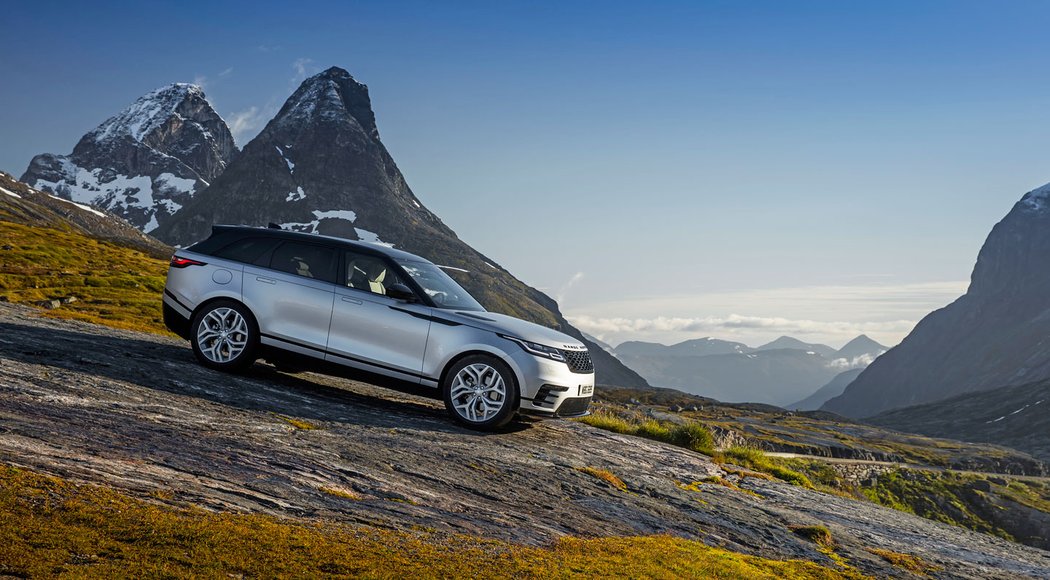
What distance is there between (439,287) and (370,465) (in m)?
4.31

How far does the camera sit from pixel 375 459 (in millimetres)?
7133

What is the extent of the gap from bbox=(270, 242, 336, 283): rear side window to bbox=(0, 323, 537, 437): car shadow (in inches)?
69.4

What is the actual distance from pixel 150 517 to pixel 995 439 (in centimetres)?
21734

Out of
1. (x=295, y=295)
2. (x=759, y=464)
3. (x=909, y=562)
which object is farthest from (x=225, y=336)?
(x=759, y=464)

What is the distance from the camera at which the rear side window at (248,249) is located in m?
11.0

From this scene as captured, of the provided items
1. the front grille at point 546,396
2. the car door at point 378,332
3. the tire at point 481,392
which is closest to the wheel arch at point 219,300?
the car door at point 378,332

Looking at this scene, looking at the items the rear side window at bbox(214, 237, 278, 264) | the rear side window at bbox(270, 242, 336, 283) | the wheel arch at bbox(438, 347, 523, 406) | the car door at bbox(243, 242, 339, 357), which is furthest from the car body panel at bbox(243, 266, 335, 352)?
the wheel arch at bbox(438, 347, 523, 406)

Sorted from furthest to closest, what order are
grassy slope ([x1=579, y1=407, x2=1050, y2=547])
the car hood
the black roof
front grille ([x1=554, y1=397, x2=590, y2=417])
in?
grassy slope ([x1=579, y1=407, x2=1050, y2=547]), the black roof, front grille ([x1=554, y1=397, x2=590, y2=417]), the car hood

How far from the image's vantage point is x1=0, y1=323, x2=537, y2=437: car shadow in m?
9.23

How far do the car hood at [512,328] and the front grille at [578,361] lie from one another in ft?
0.37

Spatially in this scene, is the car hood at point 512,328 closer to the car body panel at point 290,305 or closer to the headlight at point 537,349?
the headlight at point 537,349

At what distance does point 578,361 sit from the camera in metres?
10.2

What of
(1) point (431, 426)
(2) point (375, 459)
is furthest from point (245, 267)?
(2) point (375, 459)

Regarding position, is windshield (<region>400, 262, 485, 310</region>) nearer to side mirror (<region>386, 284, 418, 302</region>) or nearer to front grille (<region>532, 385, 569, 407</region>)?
side mirror (<region>386, 284, 418, 302</region>)
